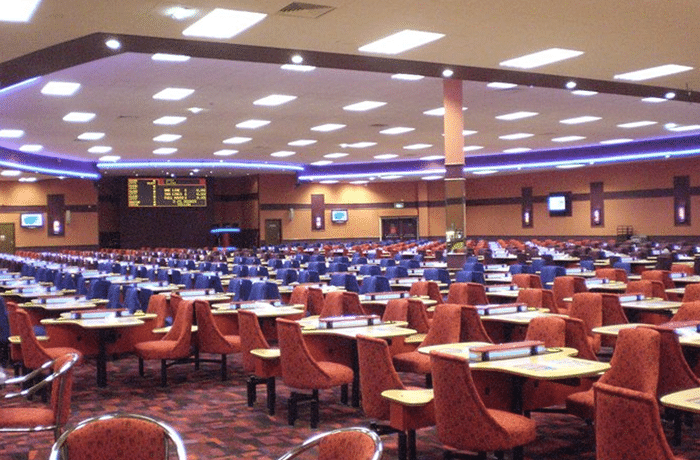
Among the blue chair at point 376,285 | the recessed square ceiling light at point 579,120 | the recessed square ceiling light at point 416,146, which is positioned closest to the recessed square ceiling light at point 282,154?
the recessed square ceiling light at point 416,146

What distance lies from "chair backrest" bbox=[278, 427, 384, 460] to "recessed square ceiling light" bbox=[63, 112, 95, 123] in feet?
54.2

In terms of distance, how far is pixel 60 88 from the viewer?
15281 mm

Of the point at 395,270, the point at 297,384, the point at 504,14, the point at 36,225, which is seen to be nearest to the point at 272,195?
the point at 36,225

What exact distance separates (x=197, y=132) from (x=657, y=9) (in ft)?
48.9

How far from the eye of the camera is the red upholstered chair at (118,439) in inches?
130

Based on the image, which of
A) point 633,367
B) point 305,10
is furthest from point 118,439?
point 305,10

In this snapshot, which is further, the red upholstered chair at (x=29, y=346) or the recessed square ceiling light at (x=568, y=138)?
the recessed square ceiling light at (x=568, y=138)

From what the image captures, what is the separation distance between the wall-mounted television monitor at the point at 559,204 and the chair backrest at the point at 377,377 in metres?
29.5

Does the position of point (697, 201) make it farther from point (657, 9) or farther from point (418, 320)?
point (418, 320)

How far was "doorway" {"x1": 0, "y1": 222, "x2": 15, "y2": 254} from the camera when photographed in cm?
3588

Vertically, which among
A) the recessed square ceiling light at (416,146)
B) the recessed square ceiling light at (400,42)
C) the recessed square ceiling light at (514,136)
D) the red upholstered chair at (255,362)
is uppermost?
the recessed square ceiling light at (416,146)

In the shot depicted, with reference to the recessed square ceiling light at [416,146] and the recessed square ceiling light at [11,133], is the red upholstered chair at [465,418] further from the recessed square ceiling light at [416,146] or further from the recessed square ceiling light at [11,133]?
the recessed square ceiling light at [416,146]

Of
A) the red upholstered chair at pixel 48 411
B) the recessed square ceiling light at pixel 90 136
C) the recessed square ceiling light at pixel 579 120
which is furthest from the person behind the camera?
the recessed square ceiling light at pixel 90 136

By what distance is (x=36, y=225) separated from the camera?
3647 cm
